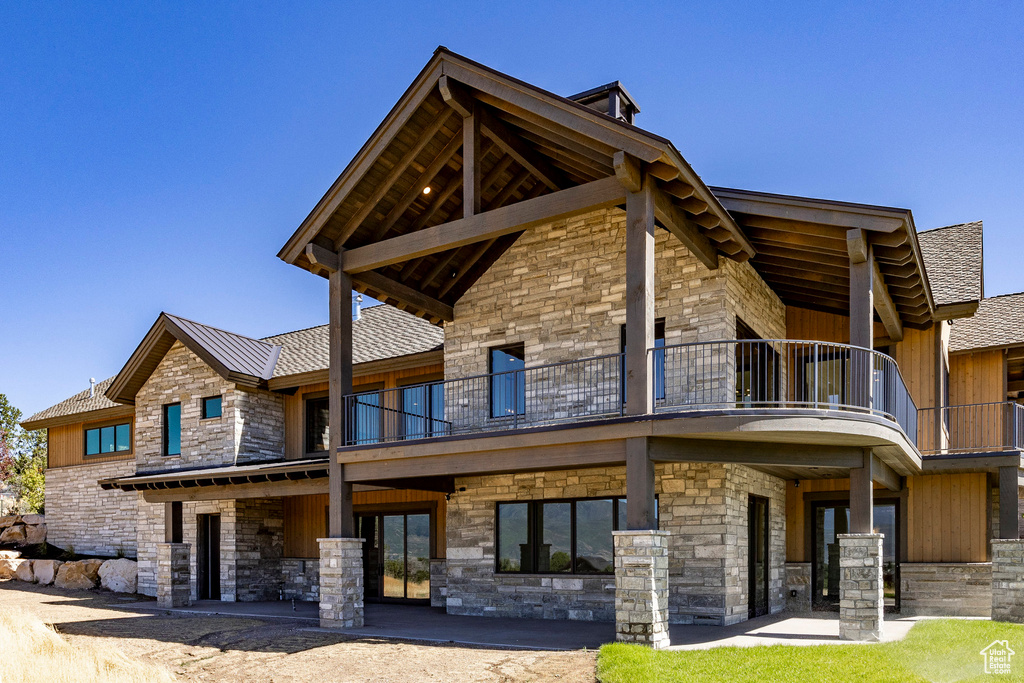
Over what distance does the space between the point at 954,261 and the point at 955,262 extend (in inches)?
2.7

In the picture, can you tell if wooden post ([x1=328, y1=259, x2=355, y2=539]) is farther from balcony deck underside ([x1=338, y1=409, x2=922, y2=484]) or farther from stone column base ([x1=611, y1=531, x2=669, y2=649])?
stone column base ([x1=611, y1=531, x2=669, y2=649])

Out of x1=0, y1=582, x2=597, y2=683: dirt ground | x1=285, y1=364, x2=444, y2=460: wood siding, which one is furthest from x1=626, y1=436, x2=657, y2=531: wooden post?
x1=285, y1=364, x2=444, y2=460: wood siding

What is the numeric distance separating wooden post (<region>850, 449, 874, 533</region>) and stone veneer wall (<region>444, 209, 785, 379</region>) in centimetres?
292

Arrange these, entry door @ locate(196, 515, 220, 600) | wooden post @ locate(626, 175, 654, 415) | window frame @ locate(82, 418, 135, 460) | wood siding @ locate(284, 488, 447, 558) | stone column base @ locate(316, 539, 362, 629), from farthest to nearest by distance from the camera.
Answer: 1. window frame @ locate(82, 418, 135, 460)
2. entry door @ locate(196, 515, 220, 600)
3. wood siding @ locate(284, 488, 447, 558)
4. stone column base @ locate(316, 539, 362, 629)
5. wooden post @ locate(626, 175, 654, 415)

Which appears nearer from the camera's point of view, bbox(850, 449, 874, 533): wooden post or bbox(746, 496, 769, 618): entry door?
bbox(850, 449, 874, 533): wooden post

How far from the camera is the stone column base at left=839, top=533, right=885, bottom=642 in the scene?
1095 centimetres

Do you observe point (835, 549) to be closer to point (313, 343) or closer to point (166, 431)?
point (313, 343)

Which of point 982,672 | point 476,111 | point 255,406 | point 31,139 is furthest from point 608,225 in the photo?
point 31,139

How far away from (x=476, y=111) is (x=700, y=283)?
15.3 feet

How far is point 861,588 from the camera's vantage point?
36.4 ft

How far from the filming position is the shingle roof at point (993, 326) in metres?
15.8

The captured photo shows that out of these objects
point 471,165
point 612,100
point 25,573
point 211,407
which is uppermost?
point 612,100

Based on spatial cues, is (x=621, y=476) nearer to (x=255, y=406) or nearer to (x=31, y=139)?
(x=255, y=406)

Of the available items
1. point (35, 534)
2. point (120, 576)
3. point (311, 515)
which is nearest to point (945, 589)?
point (311, 515)
